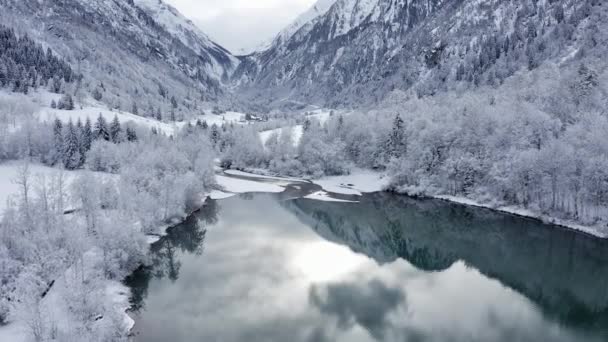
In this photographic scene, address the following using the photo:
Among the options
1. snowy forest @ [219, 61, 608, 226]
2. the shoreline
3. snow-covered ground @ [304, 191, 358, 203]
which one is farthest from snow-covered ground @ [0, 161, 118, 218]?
snowy forest @ [219, 61, 608, 226]

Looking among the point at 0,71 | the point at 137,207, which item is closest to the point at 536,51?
the point at 137,207

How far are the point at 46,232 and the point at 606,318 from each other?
4762 centimetres

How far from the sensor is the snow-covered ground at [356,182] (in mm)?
87125

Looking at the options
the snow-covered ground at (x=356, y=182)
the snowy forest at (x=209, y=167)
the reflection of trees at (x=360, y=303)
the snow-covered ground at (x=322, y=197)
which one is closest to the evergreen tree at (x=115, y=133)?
the snowy forest at (x=209, y=167)

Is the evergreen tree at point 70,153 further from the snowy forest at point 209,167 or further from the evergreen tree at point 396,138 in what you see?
the evergreen tree at point 396,138

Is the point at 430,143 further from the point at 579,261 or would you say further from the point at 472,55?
the point at 472,55

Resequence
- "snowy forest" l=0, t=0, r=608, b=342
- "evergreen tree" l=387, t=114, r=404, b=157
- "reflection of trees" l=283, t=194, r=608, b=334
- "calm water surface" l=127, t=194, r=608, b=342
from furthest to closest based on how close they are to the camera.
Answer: "evergreen tree" l=387, t=114, r=404, b=157
"reflection of trees" l=283, t=194, r=608, b=334
"snowy forest" l=0, t=0, r=608, b=342
"calm water surface" l=127, t=194, r=608, b=342

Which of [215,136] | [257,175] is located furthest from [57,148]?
[215,136]

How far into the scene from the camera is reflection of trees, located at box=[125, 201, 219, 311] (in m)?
38.2

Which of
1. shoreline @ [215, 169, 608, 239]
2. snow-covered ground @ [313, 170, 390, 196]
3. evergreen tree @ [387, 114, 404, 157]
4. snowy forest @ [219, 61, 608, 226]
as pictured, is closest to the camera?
shoreline @ [215, 169, 608, 239]

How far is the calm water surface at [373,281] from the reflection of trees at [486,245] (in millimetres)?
199

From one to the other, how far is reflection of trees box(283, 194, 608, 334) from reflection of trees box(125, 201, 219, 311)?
15841mm

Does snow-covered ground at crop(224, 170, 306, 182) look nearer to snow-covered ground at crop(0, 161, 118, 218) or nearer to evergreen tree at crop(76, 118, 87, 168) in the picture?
evergreen tree at crop(76, 118, 87, 168)

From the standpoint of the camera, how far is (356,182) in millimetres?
95625
